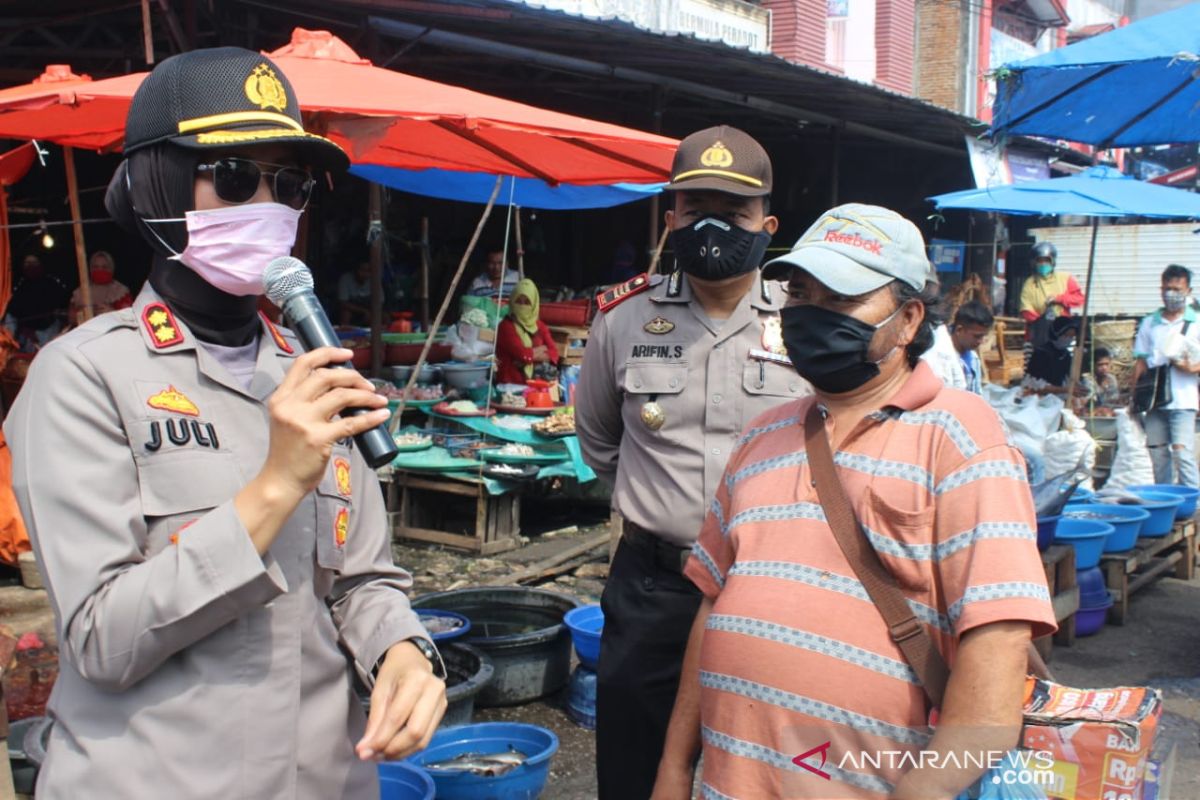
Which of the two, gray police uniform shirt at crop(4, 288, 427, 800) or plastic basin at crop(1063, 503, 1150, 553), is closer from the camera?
gray police uniform shirt at crop(4, 288, 427, 800)

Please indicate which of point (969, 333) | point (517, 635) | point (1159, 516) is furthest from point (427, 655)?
point (1159, 516)

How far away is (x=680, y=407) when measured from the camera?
3045mm

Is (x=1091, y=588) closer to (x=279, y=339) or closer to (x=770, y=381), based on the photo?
(x=770, y=381)

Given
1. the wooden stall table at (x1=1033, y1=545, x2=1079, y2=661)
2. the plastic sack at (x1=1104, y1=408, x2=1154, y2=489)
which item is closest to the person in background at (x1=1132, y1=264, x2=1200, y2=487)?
the plastic sack at (x1=1104, y1=408, x2=1154, y2=489)

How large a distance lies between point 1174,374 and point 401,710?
28.3ft

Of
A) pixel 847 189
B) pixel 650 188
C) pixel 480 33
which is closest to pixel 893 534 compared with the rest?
pixel 650 188

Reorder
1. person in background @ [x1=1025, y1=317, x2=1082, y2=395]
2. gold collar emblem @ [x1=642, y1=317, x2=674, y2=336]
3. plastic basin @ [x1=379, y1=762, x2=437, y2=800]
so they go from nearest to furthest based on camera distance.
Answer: gold collar emblem @ [x1=642, y1=317, x2=674, y2=336]
plastic basin @ [x1=379, y1=762, x2=437, y2=800]
person in background @ [x1=1025, y1=317, x2=1082, y2=395]

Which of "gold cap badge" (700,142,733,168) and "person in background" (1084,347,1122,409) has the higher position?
"gold cap badge" (700,142,733,168)

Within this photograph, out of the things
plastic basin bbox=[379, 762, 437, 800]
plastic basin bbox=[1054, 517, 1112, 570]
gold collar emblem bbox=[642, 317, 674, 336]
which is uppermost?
gold collar emblem bbox=[642, 317, 674, 336]

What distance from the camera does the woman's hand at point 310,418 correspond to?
1352mm

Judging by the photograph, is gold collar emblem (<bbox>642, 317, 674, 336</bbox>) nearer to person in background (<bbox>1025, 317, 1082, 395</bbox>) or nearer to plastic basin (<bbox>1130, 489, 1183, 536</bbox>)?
plastic basin (<bbox>1130, 489, 1183, 536</bbox>)

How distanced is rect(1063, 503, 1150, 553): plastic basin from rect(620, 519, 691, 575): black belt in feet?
15.1

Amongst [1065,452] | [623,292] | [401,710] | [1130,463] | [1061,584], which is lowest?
[1061,584]

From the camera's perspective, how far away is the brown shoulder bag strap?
1.74 meters
